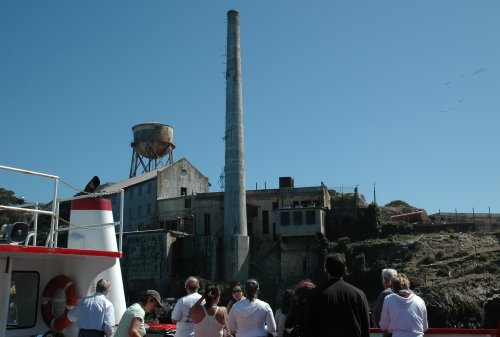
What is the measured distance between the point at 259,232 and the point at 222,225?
11.9ft

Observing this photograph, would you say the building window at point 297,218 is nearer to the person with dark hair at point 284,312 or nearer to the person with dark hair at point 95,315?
the person with dark hair at point 284,312

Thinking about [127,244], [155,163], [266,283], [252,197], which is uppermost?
[155,163]

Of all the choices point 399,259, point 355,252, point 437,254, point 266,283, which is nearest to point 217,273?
point 266,283

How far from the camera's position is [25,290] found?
8867 millimetres

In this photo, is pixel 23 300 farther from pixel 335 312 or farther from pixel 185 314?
pixel 335 312

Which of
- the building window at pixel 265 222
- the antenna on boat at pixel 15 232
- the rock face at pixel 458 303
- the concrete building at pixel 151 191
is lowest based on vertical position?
the rock face at pixel 458 303

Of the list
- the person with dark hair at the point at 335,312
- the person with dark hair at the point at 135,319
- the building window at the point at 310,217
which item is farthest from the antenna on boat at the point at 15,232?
the building window at the point at 310,217

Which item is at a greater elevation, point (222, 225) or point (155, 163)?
point (155, 163)

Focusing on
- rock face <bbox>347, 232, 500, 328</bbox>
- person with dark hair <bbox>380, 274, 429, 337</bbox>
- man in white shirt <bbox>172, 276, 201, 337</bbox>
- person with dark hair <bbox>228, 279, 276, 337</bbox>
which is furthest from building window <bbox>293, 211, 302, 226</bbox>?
person with dark hair <bbox>380, 274, 429, 337</bbox>

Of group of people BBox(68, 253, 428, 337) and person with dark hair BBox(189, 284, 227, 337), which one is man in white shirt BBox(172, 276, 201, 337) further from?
person with dark hair BBox(189, 284, 227, 337)

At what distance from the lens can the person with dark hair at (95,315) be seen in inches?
302

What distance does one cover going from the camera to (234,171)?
49000 millimetres

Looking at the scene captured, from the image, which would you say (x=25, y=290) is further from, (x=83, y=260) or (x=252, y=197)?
(x=252, y=197)

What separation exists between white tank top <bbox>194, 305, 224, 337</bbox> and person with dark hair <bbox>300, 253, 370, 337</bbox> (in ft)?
8.24
